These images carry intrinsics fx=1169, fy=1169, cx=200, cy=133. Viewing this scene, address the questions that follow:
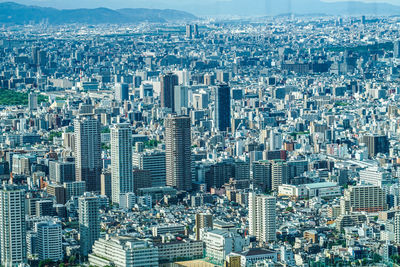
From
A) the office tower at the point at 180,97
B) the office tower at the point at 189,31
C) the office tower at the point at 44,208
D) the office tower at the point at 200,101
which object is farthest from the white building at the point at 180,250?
the office tower at the point at 189,31

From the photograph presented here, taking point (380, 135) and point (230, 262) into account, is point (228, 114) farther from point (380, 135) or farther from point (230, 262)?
point (230, 262)

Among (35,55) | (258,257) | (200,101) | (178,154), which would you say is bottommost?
(258,257)

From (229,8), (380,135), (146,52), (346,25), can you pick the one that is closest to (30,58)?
(146,52)

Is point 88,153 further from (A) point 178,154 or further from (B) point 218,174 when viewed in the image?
(B) point 218,174

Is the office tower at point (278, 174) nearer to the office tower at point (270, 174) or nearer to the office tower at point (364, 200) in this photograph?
the office tower at point (270, 174)

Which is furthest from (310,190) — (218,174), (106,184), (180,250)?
(180,250)

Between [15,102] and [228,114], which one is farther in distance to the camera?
[15,102]
